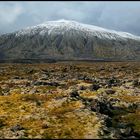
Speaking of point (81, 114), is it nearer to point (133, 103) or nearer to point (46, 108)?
point (46, 108)

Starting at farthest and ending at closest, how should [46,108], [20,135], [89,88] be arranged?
1. [89,88]
2. [46,108]
3. [20,135]

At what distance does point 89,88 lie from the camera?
95.6m

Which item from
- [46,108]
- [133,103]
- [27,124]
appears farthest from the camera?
[133,103]

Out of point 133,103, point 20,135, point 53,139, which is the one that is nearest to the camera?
point 53,139

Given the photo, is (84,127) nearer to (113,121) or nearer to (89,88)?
(113,121)

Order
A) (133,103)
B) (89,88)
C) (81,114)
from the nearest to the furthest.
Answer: (81,114) < (133,103) < (89,88)

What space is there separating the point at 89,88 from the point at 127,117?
101 feet

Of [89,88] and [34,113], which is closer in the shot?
[34,113]

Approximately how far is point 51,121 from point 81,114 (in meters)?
5.34

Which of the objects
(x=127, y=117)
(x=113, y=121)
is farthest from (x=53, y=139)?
(x=127, y=117)

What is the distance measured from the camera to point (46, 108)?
63188mm

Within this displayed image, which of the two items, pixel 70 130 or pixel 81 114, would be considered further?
pixel 81 114

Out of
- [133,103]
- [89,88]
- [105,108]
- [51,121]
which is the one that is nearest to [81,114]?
[51,121]

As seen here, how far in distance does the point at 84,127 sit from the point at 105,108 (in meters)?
15.7
